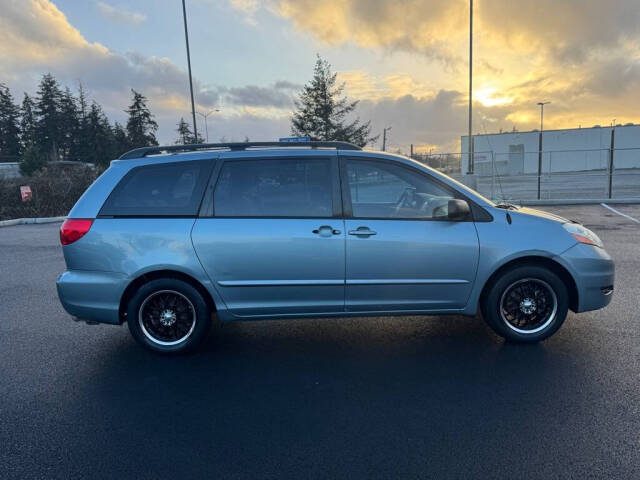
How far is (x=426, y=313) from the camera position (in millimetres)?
4137

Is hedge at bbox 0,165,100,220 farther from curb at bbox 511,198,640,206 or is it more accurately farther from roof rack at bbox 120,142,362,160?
curb at bbox 511,198,640,206

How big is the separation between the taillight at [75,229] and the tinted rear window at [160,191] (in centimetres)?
17

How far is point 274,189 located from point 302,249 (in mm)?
610

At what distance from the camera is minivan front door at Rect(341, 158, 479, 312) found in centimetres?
388

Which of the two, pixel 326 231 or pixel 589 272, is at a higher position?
pixel 326 231

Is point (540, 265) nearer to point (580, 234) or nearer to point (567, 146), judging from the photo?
A: point (580, 234)

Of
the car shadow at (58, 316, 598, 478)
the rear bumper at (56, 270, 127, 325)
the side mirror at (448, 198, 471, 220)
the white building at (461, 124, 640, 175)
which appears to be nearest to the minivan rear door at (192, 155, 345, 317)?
the car shadow at (58, 316, 598, 478)

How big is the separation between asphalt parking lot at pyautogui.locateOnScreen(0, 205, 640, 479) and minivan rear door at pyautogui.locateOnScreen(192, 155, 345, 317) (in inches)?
22.2

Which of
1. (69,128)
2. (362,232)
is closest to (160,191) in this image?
(362,232)

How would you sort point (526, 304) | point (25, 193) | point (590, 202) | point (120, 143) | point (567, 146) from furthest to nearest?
1. point (120, 143)
2. point (567, 146)
3. point (25, 193)
4. point (590, 202)
5. point (526, 304)

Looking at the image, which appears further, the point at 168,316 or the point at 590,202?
the point at 590,202

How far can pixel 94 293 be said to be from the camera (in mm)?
3939

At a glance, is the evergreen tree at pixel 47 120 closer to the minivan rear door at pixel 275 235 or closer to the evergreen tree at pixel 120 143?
the evergreen tree at pixel 120 143

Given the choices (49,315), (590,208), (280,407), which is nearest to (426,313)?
(280,407)
